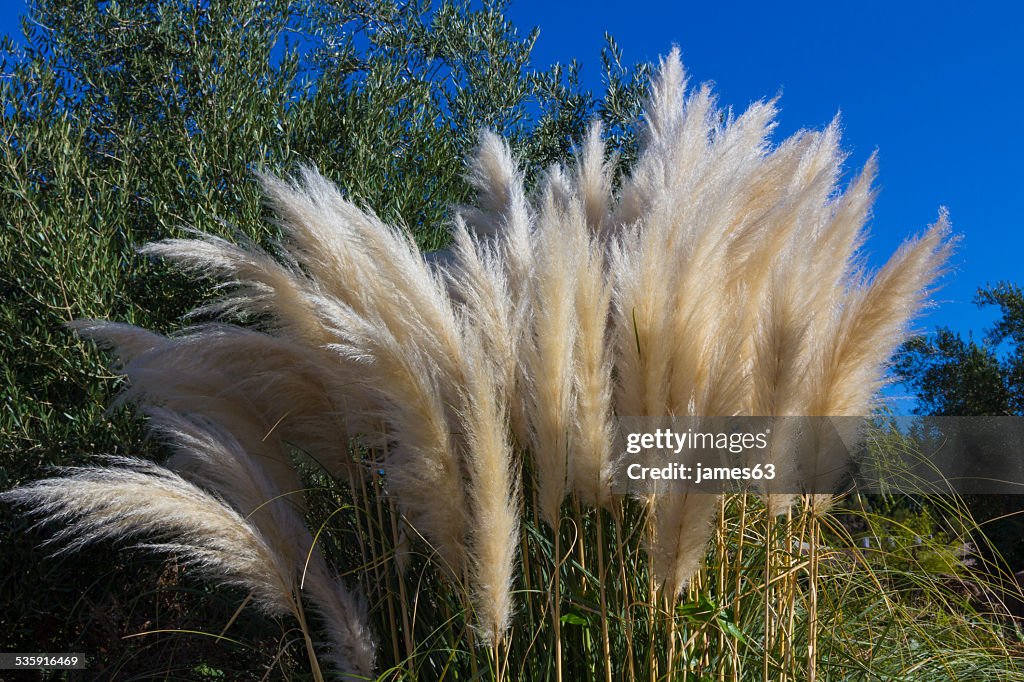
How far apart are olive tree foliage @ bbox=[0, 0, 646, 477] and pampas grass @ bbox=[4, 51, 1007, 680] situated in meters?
1.45

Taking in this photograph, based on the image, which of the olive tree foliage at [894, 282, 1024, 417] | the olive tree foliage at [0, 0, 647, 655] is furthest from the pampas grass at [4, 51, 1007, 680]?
the olive tree foliage at [894, 282, 1024, 417]

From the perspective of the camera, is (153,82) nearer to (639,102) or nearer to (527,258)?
(639,102)

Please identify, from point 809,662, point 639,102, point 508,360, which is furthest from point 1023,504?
point 508,360

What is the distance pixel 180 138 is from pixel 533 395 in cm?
312

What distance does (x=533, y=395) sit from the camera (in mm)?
1823

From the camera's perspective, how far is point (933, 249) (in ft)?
6.64

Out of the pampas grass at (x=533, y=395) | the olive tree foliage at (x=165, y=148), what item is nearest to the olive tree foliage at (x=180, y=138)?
Answer: the olive tree foliage at (x=165, y=148)

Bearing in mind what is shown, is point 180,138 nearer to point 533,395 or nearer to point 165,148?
point 165,148

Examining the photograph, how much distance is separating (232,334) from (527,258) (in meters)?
0.80

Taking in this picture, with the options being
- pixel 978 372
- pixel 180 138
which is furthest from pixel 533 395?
pixel 978 372

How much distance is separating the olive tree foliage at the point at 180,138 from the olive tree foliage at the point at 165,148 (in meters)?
0.01

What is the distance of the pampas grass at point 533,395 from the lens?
1.77 m

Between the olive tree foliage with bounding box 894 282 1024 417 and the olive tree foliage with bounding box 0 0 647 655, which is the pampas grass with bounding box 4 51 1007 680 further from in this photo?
the olive tree foliage with bounding box 894 282 1024 417

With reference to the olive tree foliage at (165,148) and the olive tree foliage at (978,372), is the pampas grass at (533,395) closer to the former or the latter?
the olive tree foliage at (165,148)
